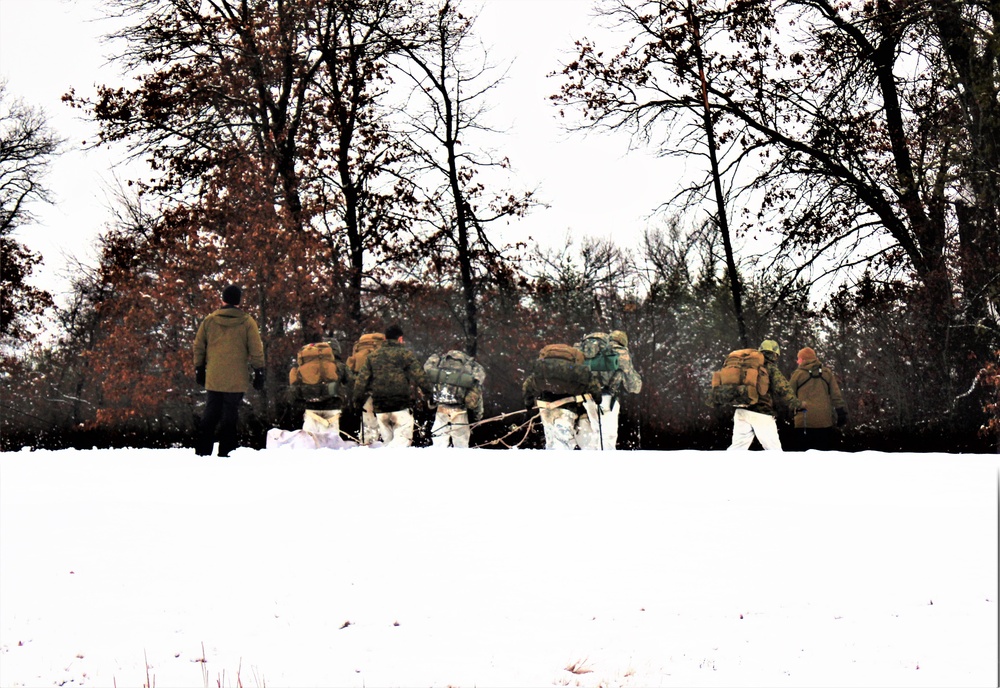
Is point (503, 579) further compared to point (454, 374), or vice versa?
point (454, 374)

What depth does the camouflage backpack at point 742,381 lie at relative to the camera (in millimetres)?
14055

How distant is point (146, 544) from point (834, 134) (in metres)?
16.6

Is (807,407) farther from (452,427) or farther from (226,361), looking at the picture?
(226,361)

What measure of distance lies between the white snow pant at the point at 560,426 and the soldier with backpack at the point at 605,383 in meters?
0.17

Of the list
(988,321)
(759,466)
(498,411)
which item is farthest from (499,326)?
(759,466)

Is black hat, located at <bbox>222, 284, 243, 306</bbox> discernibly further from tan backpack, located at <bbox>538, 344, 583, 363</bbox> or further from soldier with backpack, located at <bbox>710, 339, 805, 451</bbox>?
soldier with backpack, located at <bbox>710, 339, 805, 451</bbox>

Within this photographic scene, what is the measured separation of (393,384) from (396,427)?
0.68 meters

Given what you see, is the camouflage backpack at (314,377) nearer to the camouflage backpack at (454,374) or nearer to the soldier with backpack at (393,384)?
the soldier with backpack at (393,384)

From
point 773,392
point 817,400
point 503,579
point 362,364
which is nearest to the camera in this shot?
point 503,579

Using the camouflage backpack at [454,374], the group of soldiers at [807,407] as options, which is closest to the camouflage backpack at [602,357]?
the camouflage backpack at [454,374]

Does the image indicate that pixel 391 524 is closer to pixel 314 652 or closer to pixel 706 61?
pixel 314 652

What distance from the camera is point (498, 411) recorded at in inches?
802

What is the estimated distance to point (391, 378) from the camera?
1420cm

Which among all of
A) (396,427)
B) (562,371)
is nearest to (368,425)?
(396,427)
